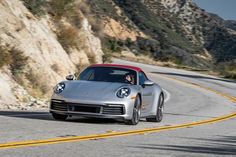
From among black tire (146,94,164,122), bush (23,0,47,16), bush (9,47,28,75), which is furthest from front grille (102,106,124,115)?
bush (23,0,47,16)

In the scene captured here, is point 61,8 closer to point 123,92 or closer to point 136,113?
point 136,113

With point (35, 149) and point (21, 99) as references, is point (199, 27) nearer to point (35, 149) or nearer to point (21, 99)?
point (21, 99)

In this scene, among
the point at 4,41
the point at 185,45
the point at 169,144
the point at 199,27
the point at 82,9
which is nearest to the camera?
the point at 169,144

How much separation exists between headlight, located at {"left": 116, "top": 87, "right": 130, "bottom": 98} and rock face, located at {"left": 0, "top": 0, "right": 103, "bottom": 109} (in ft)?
15.5

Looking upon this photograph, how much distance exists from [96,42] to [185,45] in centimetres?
7199

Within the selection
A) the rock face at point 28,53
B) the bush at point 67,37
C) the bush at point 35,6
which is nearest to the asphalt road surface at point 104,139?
the rock face at point 28,53

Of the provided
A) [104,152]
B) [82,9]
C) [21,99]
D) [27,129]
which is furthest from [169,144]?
Answer: [82,9]

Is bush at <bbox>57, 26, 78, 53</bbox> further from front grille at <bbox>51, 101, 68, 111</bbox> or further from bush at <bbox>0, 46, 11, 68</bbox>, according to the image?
front grille at <bbox>51, 101, 68, 111</bbox>

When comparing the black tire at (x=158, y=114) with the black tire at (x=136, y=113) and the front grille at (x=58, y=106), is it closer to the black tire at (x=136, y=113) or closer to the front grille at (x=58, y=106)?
the black tire at (x=136, y=113)

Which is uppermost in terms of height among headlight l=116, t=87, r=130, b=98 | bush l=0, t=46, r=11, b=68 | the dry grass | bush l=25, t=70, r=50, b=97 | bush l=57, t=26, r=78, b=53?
bush l=57, t=26, r=78, b=53

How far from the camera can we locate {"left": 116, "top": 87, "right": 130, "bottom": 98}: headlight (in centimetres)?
1311

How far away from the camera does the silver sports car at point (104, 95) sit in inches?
502

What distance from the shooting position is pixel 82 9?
3838 cm

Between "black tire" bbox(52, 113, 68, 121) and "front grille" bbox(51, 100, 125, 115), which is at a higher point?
"front grille" bbox(51, 100, 125, 115)
